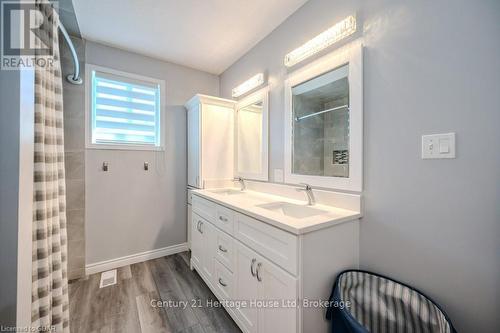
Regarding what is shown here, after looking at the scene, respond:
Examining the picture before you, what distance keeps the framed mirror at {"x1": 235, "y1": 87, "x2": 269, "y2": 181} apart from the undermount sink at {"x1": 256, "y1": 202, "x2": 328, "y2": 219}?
423 millimetres

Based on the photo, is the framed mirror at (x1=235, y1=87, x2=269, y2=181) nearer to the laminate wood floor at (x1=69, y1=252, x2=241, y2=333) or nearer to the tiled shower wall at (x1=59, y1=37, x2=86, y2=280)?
the laminate wood floor at (x1=69, y1=252, x2=241, y2=333)

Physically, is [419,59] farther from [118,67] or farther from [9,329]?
[118,67]

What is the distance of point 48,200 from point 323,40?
1777mm

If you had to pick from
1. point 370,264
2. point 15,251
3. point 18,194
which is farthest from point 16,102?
point 370,264

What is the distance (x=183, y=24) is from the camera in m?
1.85

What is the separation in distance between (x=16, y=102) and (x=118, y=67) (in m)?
1.93

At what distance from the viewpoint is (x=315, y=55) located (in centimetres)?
153

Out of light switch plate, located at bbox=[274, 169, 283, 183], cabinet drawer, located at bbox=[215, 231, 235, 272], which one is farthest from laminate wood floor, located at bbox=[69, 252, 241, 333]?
light switch plate, located at bbox=[274, 169, 283, 183]

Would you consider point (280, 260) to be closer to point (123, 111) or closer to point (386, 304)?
point (386, 304)

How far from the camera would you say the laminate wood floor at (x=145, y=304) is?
145 centimetres

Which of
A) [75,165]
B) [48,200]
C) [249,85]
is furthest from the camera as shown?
[249,85]

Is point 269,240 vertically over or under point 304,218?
under

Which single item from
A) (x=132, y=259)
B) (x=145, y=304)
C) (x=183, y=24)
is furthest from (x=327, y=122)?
(x=132, y=259)

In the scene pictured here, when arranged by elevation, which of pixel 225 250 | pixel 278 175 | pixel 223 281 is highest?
pixel 278 175
